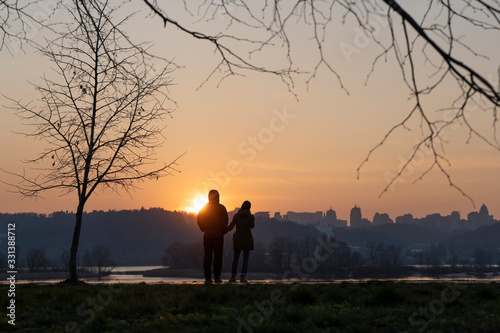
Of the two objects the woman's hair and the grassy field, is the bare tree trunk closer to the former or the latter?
the woman's hair

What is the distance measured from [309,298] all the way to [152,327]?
2.62 metres

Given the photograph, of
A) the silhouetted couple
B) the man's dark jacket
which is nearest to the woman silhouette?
the silhouetted couple

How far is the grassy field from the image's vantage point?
20.5 feet

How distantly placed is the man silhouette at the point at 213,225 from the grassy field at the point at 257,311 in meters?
4.90

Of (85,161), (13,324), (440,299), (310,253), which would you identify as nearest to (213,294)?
(13,324)

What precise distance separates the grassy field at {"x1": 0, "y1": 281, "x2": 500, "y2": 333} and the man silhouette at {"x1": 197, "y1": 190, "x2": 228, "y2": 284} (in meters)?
4.90

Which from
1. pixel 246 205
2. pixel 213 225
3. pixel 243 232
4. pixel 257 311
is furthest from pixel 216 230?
pixel 257 311

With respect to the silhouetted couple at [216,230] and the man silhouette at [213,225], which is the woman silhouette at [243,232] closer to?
the silhouetted couple at [216,230]

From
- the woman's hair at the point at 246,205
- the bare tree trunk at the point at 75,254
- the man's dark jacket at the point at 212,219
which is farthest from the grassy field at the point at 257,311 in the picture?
the woman's hair at the point at 246,205

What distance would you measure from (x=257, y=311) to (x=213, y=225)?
7.00 m

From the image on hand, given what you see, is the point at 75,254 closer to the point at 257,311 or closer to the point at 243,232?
the point at 243,232

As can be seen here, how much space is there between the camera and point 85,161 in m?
15.3

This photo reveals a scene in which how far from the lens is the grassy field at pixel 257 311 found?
624cm

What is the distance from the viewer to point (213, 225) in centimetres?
1392
